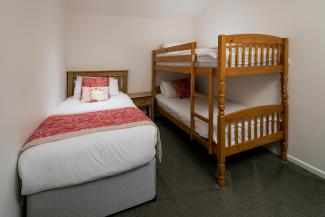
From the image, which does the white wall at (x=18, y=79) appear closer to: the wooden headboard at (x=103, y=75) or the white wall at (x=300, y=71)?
the wooden headboard at (x=103, y=75)

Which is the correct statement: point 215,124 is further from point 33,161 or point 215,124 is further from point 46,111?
point 46,111

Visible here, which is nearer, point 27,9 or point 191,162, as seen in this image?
point 27,9

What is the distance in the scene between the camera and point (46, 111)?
2029 millimetres

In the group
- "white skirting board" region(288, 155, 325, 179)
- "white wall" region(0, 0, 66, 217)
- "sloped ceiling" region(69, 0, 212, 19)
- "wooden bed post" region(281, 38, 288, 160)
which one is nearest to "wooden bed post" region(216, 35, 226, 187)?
"wooden bed post" region(281, 38, 288, 160)

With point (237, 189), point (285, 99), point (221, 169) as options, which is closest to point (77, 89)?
point (221, 169)

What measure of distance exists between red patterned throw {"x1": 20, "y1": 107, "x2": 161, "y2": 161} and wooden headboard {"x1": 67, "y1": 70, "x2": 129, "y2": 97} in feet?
4.75

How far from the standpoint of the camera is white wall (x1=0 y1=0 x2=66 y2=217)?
109cm

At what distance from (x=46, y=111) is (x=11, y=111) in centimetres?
90

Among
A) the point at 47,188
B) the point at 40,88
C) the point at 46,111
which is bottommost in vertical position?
the point at 47,188

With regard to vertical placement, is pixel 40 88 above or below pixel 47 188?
above

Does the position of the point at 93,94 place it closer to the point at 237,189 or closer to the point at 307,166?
the point at 237,189

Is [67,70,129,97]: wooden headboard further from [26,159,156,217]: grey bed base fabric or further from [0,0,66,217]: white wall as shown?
[26,159,156,217]: grey bed base fabric

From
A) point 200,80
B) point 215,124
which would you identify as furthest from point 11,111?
point 200,80

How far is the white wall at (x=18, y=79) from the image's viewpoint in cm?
109
